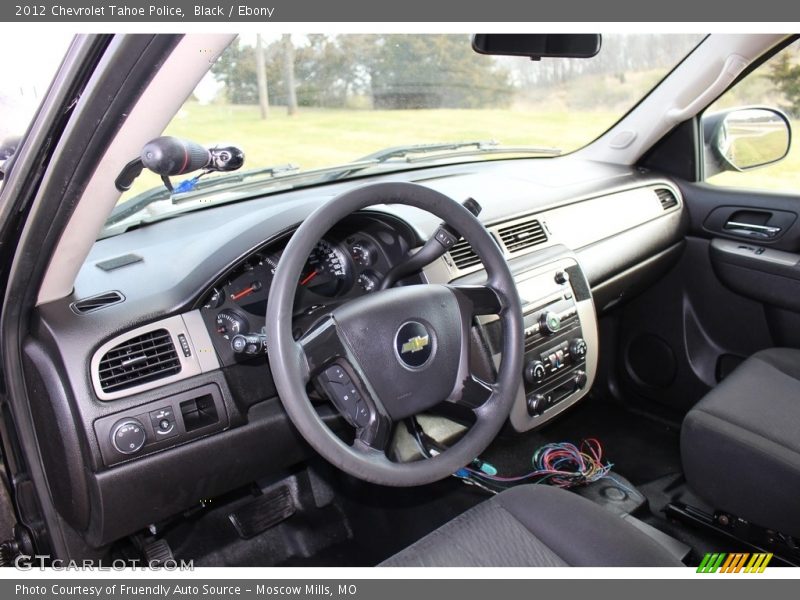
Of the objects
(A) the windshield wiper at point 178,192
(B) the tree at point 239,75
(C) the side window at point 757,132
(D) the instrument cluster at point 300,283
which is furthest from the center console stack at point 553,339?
(C) the side window at point 757,132

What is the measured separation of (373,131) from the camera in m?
2.67

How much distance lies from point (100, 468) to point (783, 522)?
184 cm

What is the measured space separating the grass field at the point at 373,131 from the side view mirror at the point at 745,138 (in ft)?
0.20

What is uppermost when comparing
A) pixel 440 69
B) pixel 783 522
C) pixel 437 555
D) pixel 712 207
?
pixel 440 69

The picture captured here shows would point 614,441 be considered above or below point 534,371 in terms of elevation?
below

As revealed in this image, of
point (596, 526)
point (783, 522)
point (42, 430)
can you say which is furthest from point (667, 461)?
point (42, 430)

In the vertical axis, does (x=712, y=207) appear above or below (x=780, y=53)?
below

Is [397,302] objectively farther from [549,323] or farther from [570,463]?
[570,463]

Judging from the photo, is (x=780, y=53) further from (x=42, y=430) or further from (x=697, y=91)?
(x=42, y=430)

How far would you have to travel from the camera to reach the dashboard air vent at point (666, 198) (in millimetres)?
3062

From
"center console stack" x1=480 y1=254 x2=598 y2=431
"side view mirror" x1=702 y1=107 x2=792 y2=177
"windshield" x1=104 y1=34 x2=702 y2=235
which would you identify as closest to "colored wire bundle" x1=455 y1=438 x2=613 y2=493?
"center console stack" x1=480 y1=254 x2=598 y2=431

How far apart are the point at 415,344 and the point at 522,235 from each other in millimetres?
989

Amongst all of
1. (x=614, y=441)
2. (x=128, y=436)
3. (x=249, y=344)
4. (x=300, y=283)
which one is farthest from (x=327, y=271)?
(x=614, y=441)

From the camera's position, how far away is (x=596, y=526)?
61.0 inches
